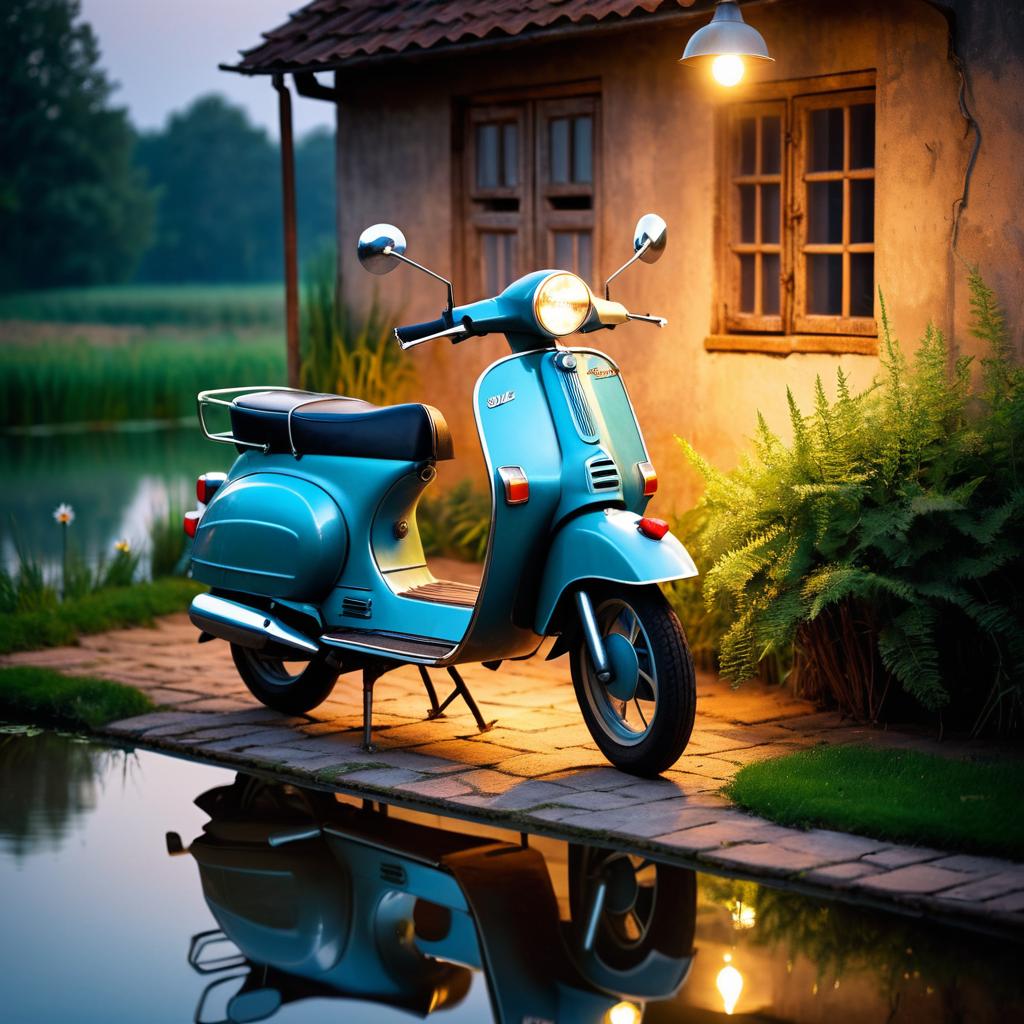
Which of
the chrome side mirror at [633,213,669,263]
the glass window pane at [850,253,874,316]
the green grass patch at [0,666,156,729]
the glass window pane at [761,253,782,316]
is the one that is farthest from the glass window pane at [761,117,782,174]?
the green grass patch at [0,666,156,729]

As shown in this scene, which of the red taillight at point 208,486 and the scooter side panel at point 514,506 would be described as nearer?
the scooter side panel at point 514,506

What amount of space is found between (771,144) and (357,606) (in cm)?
350

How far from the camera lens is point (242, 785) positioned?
19.7 feet

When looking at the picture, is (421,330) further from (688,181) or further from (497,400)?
(688,181)

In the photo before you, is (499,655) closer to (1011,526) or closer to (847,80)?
(1011,526)

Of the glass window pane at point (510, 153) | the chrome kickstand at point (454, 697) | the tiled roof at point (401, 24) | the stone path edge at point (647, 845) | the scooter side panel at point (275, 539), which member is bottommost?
the stone path edge at point (647, 845)

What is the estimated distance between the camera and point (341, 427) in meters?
6.46

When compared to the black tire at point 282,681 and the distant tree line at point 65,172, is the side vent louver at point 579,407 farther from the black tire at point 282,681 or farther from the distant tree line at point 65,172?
the distant tree line at point 65,172

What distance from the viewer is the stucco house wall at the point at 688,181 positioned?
283 inches

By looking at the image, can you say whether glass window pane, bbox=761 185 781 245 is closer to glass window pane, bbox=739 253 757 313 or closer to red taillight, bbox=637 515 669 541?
glass window pane, bbox=739 253 757 313

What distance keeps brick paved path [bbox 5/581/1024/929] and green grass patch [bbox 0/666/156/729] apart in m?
0.13

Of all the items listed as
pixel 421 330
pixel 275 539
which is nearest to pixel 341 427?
pixel 275 539

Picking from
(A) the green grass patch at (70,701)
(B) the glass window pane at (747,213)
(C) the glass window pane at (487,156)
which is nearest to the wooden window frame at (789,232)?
(B) the glass window pane at (747,213)

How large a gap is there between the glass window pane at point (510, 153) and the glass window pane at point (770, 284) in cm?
206
